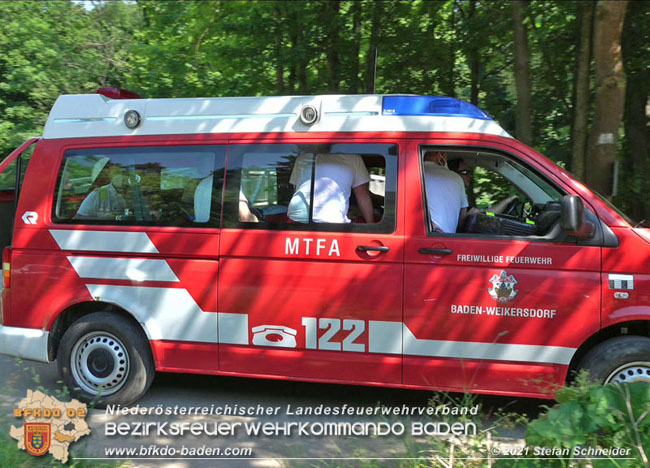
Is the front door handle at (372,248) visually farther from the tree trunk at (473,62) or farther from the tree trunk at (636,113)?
the tree trunk at (473,62)

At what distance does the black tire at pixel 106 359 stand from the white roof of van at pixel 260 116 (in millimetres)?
1589

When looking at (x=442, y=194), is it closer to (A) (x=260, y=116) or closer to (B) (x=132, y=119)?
(A) (x=260, y=116)

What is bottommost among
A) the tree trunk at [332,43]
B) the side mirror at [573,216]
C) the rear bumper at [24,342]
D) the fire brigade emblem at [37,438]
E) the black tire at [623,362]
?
the fire brigade emblem at [37,438]

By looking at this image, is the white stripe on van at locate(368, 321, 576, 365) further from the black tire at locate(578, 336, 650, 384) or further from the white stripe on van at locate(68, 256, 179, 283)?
the white stripe on van at locate(68, 256, 179, 283)

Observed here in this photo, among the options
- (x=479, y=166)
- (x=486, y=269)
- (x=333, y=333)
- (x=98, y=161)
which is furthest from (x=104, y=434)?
(x=479, y=166)

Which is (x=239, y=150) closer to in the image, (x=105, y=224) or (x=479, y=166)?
(x=105, y=224)

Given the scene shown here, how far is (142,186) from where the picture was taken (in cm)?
524

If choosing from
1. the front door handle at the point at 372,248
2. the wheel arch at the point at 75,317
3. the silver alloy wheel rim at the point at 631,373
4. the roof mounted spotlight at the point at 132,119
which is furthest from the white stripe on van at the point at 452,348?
the roof mounted spotlight at the point at 132,119

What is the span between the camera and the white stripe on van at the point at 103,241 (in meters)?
5.11

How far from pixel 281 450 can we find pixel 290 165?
211cm

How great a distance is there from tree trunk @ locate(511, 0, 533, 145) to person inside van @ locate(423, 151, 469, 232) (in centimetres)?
378

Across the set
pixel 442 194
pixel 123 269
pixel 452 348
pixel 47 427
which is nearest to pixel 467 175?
pixel 442 194

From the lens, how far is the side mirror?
4199 millimetres

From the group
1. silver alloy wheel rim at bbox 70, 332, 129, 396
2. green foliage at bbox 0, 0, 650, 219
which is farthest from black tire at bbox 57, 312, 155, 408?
green foliage at bbox 0, 0, 650, 219
